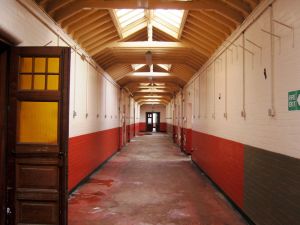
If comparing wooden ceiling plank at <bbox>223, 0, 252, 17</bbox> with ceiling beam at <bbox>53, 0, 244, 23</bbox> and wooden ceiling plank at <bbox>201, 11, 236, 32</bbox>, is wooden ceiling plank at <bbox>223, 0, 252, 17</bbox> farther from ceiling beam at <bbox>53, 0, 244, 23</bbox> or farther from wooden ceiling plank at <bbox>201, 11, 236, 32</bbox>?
wooden ceiling plank at <bbox>201, 11, 236, 32</bbox>

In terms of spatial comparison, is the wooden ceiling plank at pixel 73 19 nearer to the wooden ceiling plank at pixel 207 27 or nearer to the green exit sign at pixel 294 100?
the wooden ceiling plank at pixel 207 27

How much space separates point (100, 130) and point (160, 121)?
2340 cm

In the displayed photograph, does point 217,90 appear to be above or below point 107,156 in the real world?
above

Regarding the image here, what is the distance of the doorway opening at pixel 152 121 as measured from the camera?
1267 inches

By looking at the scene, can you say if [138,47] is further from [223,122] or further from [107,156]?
[107,156]

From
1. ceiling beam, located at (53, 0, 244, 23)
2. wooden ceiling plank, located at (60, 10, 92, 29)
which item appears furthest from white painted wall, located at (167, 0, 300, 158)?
wooden ceiling plank, located at (60, 10, 92, 29)

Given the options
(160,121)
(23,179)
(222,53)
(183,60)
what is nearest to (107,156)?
(183,60)

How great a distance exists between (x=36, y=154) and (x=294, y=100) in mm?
2861

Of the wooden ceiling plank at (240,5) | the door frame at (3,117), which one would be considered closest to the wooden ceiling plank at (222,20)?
the wooden ceiling plank at (240,5)

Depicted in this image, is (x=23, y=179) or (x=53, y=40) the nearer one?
(x=23, y=179)

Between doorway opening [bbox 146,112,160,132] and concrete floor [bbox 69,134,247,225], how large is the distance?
2380 cm

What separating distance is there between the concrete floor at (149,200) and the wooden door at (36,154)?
0.93m

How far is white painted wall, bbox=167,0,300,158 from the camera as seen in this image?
2.92 metres

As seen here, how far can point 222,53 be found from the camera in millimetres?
5863
